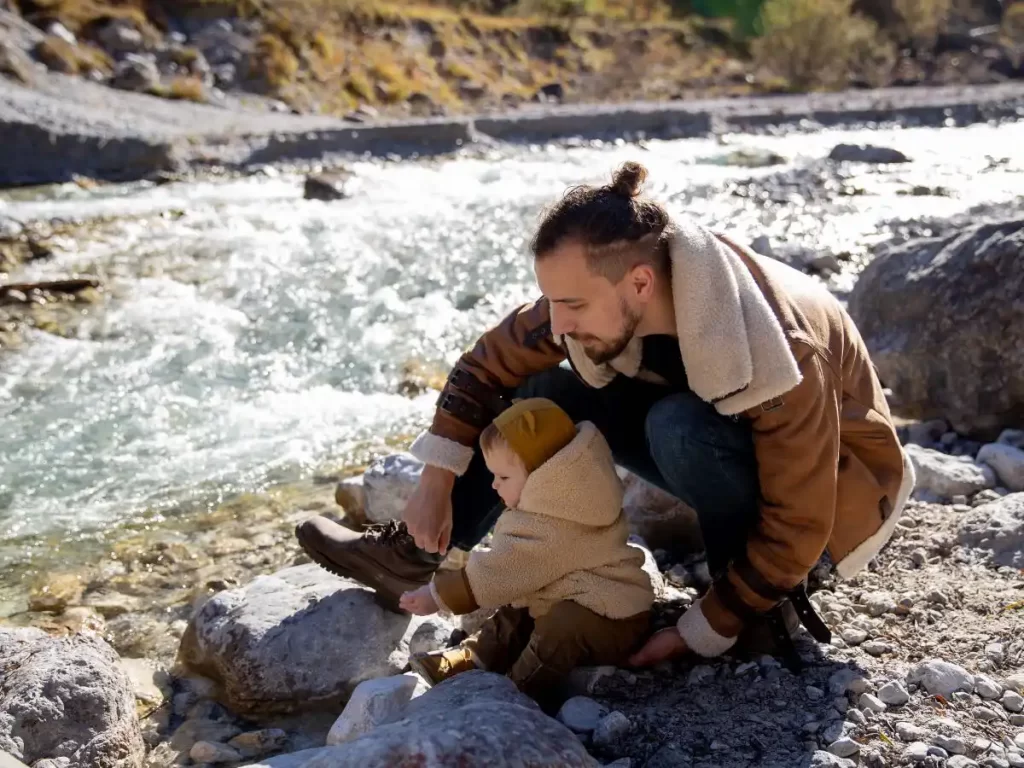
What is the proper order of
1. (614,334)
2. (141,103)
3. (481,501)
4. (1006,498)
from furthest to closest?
1. (141,103)
2. (1006,498)
3. (481,501)
4. (614,334)

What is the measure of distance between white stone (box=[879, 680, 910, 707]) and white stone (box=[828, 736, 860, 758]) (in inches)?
7.3

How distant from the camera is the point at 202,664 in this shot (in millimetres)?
2881

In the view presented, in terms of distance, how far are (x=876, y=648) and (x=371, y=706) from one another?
3.82ft

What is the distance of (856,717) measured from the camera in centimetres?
216

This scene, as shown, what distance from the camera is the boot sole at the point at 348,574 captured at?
2.86 m

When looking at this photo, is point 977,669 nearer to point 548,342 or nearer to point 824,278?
point 548,342

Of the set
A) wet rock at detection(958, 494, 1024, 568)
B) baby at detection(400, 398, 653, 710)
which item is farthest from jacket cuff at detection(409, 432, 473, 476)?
wet rock at detection(958, 494, 1024, 568)

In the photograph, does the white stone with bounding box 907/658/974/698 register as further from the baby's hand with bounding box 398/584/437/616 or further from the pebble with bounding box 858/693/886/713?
the baby's hand with bounding box 398/584/437/616

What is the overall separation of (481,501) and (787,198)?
9017 millimetres

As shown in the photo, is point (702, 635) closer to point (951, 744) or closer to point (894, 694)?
point (894, 694)

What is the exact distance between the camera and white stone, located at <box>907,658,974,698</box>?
2213 mm

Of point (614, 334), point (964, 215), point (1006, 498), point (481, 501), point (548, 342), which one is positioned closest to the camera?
point (614, 334)

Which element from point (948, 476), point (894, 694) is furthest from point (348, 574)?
point (948, 476)

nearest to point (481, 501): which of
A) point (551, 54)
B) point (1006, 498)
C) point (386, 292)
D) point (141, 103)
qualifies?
point (1006, 498)
